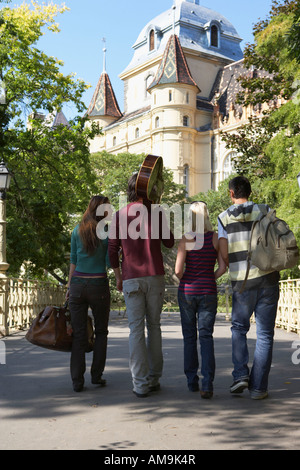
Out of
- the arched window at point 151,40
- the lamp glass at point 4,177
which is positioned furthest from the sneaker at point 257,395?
the arched window at point 151,40

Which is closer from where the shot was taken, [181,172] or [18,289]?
[18,289]

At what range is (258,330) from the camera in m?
5.61

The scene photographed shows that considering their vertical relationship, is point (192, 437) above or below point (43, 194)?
below

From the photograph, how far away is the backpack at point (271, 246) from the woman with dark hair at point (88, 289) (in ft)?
4.55

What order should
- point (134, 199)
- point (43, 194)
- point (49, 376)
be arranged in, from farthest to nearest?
point (43, 194) < point (49, 376) < point (134, 199)

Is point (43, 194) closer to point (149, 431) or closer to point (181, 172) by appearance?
point (149, 431)

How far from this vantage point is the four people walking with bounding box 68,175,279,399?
560 centimetres

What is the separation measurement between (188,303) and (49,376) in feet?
7.03

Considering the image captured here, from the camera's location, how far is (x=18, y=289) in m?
14.1

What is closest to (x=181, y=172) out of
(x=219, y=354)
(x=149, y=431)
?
(x=219, y=354)

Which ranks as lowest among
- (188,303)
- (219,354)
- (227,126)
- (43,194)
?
(219,354)

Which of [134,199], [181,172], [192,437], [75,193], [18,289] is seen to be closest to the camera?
[192,437]

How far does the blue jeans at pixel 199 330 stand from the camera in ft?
18.6

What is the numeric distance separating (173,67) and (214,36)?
35.5 ft
